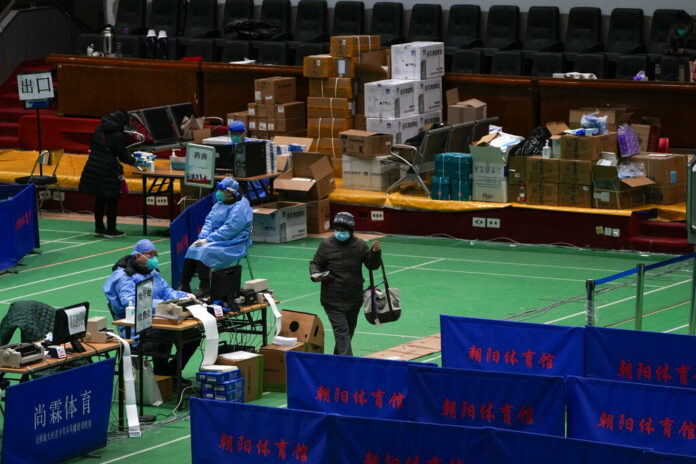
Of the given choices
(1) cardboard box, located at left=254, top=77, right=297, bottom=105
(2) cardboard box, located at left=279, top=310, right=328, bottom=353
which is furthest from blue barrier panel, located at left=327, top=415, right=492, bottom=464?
(1) cardboard box, located at left=254, top=77, right=297, bottom=105

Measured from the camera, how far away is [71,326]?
11953mm

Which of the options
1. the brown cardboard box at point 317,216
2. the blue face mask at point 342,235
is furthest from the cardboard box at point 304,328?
the brown cardboard box at point 317,216

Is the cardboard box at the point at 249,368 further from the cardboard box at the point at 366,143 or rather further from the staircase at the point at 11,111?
the staircase at the point at 11,111

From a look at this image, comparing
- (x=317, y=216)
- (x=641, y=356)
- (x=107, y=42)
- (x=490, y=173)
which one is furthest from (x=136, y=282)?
(x=107, y=42)

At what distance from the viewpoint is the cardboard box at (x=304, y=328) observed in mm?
14367

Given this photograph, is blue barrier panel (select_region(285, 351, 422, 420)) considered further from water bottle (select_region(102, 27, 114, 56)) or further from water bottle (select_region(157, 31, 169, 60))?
water bottle (select_region(102, 27, 114, 56))

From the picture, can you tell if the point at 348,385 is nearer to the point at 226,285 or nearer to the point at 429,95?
the point at 226,285

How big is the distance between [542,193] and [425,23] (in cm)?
638

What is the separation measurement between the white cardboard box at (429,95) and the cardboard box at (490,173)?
1997mm

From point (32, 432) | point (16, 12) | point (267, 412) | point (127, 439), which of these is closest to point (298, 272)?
point (127, 439)

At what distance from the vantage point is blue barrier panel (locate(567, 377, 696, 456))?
32.2 feet

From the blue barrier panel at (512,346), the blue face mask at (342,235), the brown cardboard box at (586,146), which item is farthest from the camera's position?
the brown cardboard box at (586,146)

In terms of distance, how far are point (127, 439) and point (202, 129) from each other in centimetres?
1193

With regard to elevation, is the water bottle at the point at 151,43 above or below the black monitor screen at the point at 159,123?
above
